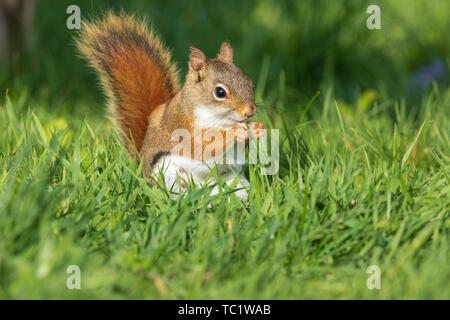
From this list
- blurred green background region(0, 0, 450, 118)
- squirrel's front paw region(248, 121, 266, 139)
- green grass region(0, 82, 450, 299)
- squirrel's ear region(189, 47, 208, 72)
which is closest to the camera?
green grass region(0, 82, 450, 299)

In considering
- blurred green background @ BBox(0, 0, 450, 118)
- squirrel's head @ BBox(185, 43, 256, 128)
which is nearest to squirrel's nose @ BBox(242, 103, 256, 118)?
squirrel's head @ BBox(185, 43, 256, 128)

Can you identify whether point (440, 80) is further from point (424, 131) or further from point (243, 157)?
point (243, 157)

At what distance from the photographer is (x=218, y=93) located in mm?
1980

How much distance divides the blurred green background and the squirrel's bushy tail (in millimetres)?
811

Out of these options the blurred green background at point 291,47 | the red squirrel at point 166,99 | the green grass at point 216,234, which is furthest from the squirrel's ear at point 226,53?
the blurred green background at point 291,47

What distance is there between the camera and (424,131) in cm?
222

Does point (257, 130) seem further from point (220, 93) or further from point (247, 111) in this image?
point (220, 93)

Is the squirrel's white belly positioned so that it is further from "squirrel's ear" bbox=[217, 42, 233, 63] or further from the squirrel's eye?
"squirrel's ear" bbox=[217, 42, 233, 63]

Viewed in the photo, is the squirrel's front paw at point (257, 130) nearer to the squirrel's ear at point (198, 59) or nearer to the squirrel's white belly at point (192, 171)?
the squirrel's white belly at point (192, 171)

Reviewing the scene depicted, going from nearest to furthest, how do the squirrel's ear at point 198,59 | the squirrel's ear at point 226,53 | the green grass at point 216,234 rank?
the green grass at point 216,234 → the squirrel's ear at point 198,59 → the squirrel's ear at point 226,53

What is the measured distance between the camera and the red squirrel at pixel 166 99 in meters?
1.95

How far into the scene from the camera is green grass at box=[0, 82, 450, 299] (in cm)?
133
